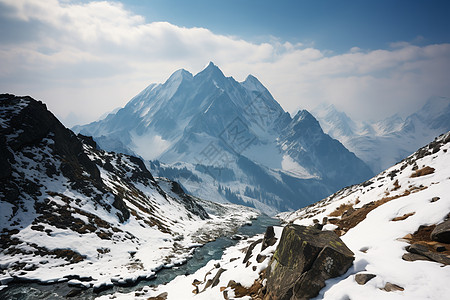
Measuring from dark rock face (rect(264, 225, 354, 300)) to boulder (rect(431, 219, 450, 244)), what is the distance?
4.91 m

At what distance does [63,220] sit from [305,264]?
50.4 m

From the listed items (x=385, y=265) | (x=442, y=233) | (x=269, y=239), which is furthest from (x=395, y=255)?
(x=269, y=239)

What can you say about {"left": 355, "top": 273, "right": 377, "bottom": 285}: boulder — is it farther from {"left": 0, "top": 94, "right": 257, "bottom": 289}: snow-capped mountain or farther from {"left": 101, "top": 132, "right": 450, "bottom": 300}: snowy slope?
{"left": 0, "top": 94, "right": 257, "bottom": 289}: snow-capped mountain

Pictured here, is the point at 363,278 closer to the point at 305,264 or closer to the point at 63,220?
the point at 305,264

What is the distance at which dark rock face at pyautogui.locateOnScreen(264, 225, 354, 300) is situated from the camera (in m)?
12.2

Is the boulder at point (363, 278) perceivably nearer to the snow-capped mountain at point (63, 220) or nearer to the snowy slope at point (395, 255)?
the snowy slope at point (395, 255)

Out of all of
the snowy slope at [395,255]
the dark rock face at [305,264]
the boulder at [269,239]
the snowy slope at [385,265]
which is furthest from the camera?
the boulder at [269,239]

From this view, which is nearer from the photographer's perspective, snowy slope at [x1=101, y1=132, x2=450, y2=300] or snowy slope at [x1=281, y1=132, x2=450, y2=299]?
snowy slope at [x1=281, y1=132, x2=450, y2=299]

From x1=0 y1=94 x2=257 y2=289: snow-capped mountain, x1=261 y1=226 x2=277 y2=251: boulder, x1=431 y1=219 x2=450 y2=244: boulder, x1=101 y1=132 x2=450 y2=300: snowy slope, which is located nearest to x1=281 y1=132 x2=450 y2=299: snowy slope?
x1=101 y1=132 x2=450 y2=300: snowy slope

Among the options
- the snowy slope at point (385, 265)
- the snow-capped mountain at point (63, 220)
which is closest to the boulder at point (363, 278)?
the snowy slope at point (385, 265)

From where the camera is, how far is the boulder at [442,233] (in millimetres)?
12219

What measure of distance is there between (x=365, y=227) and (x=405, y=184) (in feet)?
69.2

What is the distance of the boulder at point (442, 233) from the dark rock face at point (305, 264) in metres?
4.91

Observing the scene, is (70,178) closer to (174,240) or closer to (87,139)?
(174,240)
